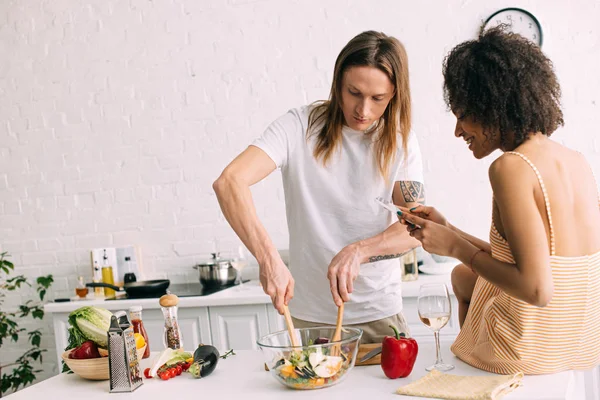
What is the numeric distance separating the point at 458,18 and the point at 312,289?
2.15 meters

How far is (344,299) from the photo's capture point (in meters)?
1.95

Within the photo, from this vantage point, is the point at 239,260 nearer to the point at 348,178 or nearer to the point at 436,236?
the point at 348,178

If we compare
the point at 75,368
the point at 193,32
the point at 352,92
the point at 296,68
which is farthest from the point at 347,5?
the point at 75,368

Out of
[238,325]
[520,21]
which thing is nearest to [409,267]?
[238,325]

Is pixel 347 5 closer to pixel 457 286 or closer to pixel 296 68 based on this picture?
pixel 296 68

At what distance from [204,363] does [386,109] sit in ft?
3.36

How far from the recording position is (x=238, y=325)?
3.58m

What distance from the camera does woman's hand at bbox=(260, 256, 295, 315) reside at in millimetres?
1879

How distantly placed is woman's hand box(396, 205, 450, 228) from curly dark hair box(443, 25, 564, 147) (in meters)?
0.31

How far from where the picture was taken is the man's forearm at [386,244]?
83.2 inches

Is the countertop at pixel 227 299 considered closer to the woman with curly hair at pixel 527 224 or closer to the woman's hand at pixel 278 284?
the woman's hand at pixel 278 284

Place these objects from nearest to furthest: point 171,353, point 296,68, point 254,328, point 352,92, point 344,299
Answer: point 344,299 → point 171,353 → point 352,92 → point 254,328 → point 296,68

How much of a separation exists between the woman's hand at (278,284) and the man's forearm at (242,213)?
106 mm

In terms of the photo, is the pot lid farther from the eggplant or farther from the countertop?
the eggplant
